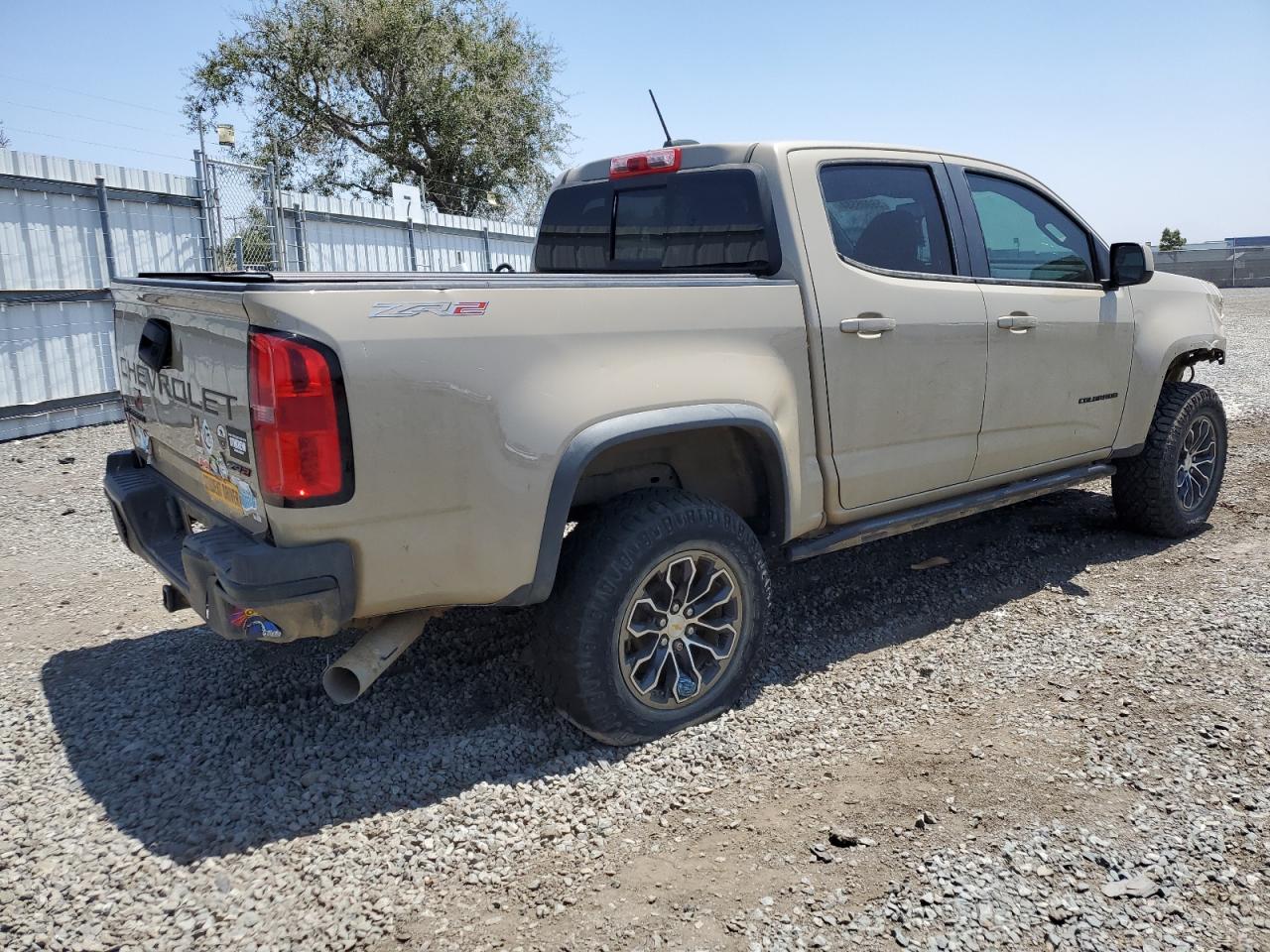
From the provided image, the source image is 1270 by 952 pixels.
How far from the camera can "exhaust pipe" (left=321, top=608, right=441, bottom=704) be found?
2826 mm

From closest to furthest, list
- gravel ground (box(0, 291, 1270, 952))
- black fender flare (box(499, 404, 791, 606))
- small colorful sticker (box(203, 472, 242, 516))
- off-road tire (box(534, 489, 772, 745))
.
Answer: gravel ground (box(0, 291, 1270, 952)) → small colorful sticker (box(203, 472, 242, 516)) → black fender flare (box(499, 404, 791, 606)) → off-road tire (box(534, 489, 772, 745))

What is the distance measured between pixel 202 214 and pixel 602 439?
8909 mm

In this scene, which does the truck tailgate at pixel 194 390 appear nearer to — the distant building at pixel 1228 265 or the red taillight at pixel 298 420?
the red taillight at pixel 298 420

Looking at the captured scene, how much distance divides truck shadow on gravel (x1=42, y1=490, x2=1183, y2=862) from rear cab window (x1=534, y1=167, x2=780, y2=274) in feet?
5.40

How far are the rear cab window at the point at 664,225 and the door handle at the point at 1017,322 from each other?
4.18 ft

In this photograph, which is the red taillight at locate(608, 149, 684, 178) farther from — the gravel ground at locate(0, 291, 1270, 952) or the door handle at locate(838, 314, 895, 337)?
the gravel ground at locate(0, 291, 1270, 952)

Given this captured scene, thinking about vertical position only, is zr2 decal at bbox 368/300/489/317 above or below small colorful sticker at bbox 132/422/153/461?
above

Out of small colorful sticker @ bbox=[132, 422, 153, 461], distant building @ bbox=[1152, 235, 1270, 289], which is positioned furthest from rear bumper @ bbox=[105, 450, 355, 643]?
distant building @ bbox=[1152, 235, 1270, 289]

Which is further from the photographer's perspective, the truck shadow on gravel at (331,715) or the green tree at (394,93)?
the green tree at (394,93)

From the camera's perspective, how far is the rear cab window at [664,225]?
367cm

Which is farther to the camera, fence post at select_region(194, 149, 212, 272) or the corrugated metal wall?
fence post at select_region(194, 149, 212, 272)

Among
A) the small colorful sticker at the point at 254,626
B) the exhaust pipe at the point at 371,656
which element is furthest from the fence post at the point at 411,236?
the small colorful sticker at the point at 254,626

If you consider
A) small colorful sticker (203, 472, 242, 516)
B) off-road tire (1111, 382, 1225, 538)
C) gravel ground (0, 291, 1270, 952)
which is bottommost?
gravel ground (0, 291, 1270, 952)

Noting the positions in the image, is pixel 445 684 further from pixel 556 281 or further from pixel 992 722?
pixel 992 722
